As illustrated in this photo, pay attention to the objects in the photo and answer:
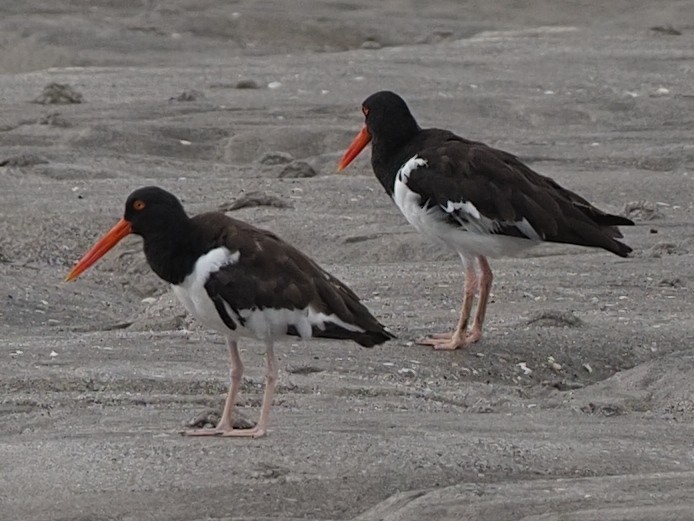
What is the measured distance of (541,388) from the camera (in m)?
6.95

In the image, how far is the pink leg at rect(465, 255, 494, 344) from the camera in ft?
24.6

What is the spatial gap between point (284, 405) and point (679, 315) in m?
2.51

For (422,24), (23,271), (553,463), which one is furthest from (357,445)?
(422,24)

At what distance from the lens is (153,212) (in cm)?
581

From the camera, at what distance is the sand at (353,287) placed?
5.19m

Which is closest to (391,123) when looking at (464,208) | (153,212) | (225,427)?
(464,208)

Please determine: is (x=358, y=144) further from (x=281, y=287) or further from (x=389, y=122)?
(x=281, y=287)

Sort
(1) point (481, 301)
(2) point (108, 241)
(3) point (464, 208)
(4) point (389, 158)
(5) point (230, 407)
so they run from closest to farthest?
(5) point (230, 407) → (2) point (108, 241) → (3) point (464, 208) → (1) point (481, 301) → (4) point (389, 158)

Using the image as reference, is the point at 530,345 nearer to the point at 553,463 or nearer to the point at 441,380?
the point at 441,380

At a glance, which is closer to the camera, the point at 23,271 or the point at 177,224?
the point at 177,224

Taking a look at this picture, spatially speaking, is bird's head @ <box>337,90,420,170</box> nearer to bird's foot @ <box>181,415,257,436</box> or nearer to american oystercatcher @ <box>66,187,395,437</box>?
american oystercatcher @ <box>66,187,395,437</box>

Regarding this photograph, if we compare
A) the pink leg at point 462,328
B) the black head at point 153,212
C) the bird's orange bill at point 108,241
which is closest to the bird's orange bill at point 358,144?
the pink leg at point 462,328

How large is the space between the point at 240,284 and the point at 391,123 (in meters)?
2.45

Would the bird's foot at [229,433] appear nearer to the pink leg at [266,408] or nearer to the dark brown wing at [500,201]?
the pink leg at [266,408]
